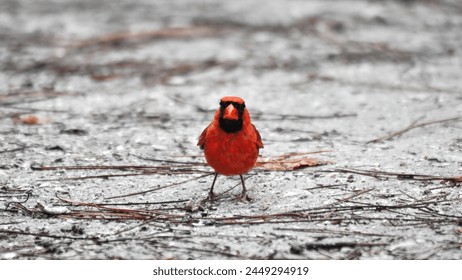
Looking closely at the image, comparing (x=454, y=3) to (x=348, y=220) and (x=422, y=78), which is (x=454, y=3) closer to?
(x=422, y=78)

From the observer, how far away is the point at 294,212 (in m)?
3.53

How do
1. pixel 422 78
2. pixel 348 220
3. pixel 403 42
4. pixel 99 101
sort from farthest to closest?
pixel 403 42, pixel 422 78, pixel 99 101, pixel 348 220

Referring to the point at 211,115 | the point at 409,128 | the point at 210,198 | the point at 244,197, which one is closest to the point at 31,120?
the point at 211,115

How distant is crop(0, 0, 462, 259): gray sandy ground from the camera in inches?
129

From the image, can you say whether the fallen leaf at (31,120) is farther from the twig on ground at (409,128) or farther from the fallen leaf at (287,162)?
the twig on ground at (409,128)

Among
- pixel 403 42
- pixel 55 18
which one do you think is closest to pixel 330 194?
pixel 403 42

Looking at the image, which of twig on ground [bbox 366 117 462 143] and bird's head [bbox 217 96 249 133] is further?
twig on ground [bbox 366 117 462 143]

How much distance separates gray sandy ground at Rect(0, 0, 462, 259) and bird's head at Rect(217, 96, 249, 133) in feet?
1.52

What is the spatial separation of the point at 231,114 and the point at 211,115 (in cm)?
228

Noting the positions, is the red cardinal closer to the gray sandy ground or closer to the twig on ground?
the gray sandy ground

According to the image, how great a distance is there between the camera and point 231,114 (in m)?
3.47

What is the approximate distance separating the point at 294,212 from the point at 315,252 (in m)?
0.45

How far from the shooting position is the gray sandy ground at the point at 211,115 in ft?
10.8

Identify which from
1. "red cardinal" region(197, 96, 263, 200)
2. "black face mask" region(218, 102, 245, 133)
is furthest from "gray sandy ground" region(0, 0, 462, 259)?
"black face mask" region(218, 102, 245, 133)
